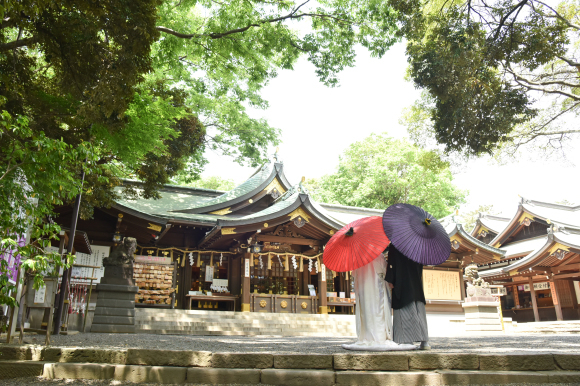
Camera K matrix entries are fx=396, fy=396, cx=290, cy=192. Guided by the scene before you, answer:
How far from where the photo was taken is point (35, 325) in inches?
339

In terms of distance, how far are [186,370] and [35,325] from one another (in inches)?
254

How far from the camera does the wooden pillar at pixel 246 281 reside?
14.7 metres

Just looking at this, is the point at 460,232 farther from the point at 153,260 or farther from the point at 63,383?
the point at 63,383

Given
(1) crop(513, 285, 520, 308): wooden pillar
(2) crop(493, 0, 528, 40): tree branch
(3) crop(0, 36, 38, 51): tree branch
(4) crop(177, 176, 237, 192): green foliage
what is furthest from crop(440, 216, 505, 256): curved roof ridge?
(4) crop(177, 176, 237, 192): green foliage

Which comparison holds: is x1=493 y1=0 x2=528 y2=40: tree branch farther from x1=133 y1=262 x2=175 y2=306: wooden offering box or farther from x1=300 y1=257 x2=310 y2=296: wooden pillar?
x1=133 y1=262 x2=175 y2=306: wooden offering box

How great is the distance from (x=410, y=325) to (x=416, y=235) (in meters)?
1.22

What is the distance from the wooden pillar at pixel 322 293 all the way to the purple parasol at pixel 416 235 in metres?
11.0

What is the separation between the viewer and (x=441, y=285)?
62.8 ft

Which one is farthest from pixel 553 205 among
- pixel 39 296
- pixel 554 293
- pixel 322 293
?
pixel 39 296

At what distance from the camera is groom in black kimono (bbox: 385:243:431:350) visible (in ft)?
17.4

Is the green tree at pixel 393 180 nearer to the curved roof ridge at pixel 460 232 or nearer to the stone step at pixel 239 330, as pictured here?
the curved roof ridge at pixel 460 232

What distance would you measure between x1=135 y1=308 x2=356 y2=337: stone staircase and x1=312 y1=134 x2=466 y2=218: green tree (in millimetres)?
19720

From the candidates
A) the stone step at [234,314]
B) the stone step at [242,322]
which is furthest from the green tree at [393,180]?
the stone step at [242,322]

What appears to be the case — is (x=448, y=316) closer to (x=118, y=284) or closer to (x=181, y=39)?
(x=118, y=284)
